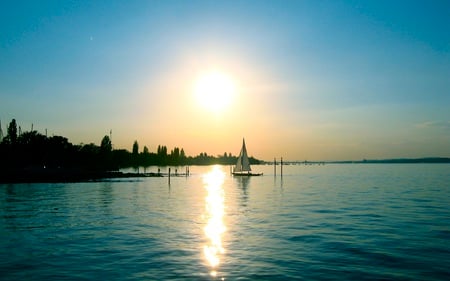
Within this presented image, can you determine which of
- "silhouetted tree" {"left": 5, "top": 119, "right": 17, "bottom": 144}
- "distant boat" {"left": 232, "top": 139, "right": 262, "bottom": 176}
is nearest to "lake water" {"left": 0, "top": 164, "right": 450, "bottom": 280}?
"distant boat" {"left": 232, "top": 139, "right": 262, "bottom": 176}

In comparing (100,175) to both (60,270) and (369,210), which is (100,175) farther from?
(60,270)

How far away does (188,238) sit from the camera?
2733cm

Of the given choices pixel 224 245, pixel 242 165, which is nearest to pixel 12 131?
pixel 242 165

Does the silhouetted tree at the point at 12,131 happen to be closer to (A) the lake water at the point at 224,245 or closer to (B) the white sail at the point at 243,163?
(B) the white sail at the point at 243,163

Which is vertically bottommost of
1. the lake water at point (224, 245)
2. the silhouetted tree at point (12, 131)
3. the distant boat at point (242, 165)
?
the lake water at point (224, 245)

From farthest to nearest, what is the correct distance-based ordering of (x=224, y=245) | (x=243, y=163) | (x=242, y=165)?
(x=242, y=165)
(x=243, y=163)
(x=224, y=245)

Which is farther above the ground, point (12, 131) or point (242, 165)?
point (12, 131)

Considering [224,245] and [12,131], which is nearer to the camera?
[224,245]

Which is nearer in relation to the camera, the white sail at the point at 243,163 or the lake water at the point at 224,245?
the lake water at the point at 224,245

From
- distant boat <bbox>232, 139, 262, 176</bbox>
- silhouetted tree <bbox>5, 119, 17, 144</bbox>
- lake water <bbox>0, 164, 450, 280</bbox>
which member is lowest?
lake water <bbox>0, 164, 450, 280</bbox>

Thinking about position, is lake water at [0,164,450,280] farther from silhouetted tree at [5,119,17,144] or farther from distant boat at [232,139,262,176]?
silhouetted tree at [5,119,17,144]

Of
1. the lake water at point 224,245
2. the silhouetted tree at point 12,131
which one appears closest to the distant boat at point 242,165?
the silhouetted tree at point 12,131

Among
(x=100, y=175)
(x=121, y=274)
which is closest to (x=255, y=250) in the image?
(x=121, y=274)

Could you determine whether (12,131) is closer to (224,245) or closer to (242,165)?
(242,165)
